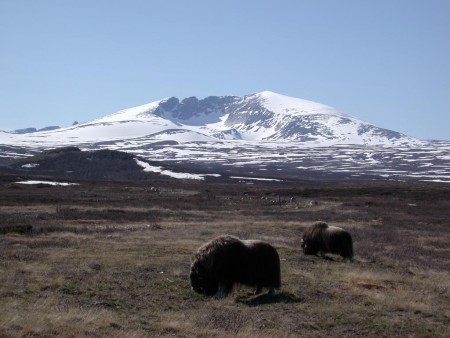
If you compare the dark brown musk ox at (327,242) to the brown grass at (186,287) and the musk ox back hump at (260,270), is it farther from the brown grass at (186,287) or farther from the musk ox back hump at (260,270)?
the musk ox back hump at (260,270)

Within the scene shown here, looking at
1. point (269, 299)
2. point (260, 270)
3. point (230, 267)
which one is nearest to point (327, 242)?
point (260, 270)

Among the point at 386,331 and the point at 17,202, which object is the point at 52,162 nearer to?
the point at 17,202

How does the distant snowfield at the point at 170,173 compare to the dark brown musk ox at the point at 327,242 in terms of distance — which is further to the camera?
the distant snowfield at the point at 170,173

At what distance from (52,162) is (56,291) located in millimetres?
124350

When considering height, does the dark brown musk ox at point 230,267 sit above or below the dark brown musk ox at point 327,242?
above

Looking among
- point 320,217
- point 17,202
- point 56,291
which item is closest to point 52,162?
point 17,202

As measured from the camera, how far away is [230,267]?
1471 centimetres

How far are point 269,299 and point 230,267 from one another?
131 cm

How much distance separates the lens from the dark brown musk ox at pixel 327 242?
22.7 m

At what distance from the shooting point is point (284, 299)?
1412cm

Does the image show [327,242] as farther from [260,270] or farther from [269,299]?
[269,299]

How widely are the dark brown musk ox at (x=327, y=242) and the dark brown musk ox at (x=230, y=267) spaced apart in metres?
8.15

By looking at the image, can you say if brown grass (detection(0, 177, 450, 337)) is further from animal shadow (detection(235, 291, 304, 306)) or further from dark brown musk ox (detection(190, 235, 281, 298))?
dark brown musk ox (detection(190, 235, 281, 298))

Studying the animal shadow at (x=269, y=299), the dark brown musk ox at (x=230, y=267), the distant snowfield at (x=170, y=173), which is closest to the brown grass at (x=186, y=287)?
the animal shadow at (x=269, y=299)
